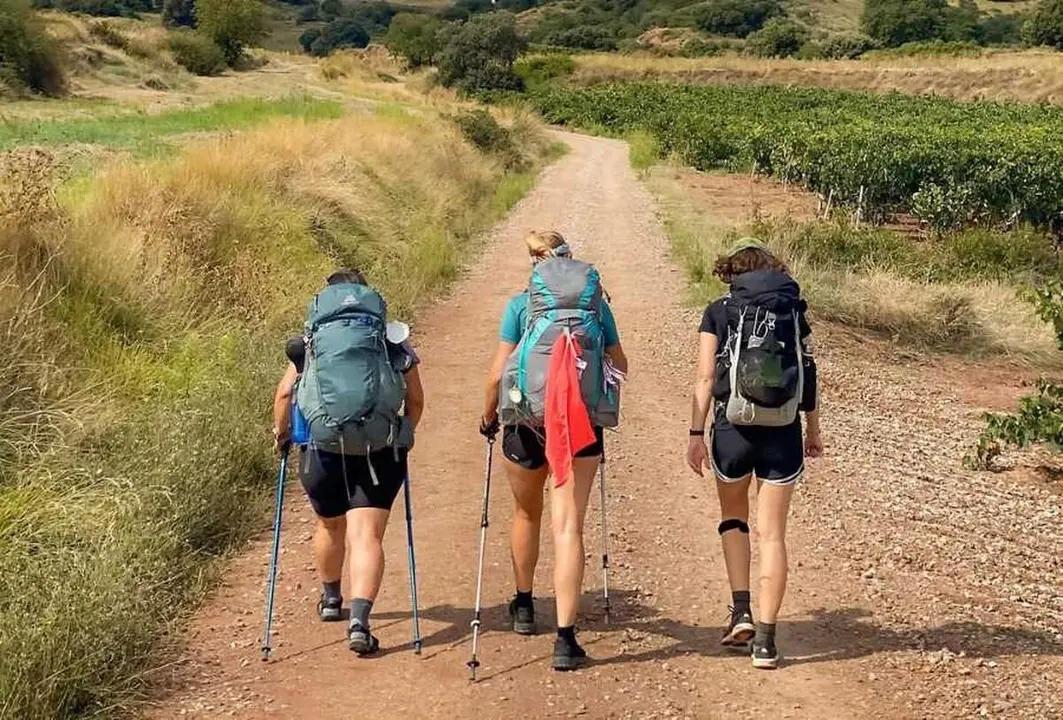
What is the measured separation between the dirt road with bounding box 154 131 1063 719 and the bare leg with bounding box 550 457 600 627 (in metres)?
0.31

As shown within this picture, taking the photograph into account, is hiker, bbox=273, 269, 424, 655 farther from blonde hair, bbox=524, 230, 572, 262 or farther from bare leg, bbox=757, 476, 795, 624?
bare leg, bbox=757, 476, 795, 624

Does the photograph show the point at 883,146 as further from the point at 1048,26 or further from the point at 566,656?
the point at 1048,26

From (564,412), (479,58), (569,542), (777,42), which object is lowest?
(569,542)

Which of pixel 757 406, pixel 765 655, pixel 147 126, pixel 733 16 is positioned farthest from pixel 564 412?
pixel 733 16

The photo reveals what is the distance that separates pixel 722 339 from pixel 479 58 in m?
67.3

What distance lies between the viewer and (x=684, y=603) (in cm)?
597

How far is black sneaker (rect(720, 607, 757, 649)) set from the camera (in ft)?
17.4

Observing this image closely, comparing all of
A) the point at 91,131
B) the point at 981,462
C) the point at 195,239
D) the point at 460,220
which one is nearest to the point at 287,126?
the point at 460,220

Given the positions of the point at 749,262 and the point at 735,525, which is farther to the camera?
the point at 735,525

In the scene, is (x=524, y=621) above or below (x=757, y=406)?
below

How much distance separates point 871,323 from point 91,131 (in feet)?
62.5

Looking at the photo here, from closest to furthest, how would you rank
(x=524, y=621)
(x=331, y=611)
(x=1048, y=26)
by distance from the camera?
(x=524, y=621) → (x=331, y=611) → (x=1048, y=26)

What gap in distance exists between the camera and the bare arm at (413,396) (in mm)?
5348

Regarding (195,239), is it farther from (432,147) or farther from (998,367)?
(432,147)
